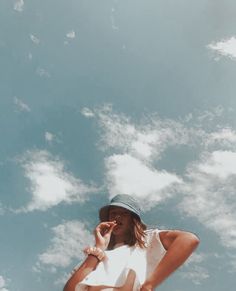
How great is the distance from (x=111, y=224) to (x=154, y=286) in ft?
3.63

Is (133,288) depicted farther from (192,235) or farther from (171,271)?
(192,235)

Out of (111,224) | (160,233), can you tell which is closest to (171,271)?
(160,233)

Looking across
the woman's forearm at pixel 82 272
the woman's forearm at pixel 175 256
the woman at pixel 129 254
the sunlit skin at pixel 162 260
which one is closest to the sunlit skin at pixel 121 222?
the woman at pixel 129 254

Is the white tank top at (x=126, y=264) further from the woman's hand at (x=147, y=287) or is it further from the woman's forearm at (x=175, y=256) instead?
the woman's forearm at (x=175, y=256)

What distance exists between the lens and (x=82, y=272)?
5848 mm

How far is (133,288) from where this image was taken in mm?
5730

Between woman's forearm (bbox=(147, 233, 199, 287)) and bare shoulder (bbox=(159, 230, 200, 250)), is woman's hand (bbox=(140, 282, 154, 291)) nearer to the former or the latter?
woman's forearm (bbox=(147, 233, 199, 287))

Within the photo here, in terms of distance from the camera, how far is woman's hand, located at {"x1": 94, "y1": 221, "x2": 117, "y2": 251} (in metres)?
6.15

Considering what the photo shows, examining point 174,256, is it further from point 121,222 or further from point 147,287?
point 121,222

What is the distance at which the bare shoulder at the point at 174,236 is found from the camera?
5.96 meters

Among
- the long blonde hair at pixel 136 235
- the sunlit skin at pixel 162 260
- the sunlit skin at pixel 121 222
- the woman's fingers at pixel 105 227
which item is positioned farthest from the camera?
the sunlit skin at pixel 121 222

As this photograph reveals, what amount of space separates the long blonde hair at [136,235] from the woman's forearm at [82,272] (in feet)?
2.56

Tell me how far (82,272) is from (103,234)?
2.40 feet

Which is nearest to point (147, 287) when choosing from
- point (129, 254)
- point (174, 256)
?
point (174, 256)
